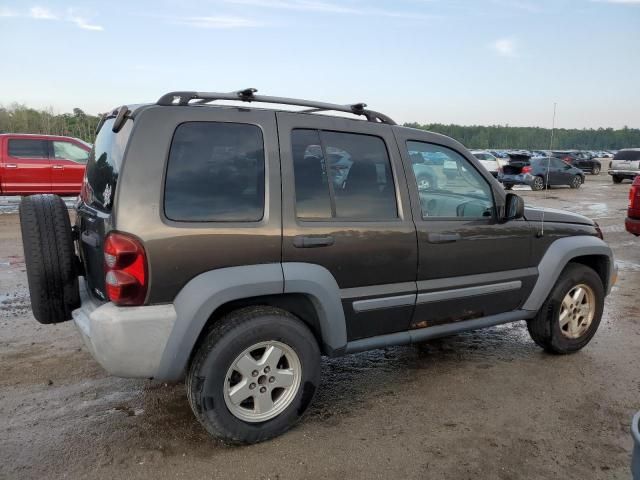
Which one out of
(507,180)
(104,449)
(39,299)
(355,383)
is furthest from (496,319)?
(507,180)

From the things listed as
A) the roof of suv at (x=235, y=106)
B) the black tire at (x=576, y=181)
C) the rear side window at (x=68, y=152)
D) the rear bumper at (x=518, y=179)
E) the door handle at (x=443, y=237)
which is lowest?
the black tire at (x=576, y=181)

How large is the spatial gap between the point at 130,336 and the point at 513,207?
2.74 m

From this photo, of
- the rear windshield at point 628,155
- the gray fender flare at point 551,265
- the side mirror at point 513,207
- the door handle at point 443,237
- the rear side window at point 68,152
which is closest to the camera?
the door handle at point 443,237

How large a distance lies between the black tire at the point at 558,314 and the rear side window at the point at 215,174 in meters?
2.63

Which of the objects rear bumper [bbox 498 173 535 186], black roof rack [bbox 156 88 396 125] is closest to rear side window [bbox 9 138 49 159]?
black roof rack [bbox 156 88 396 125]

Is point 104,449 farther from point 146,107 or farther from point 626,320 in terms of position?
point 626,320

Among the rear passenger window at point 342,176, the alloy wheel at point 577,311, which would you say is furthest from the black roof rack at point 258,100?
the alloy wheel at point 577,311

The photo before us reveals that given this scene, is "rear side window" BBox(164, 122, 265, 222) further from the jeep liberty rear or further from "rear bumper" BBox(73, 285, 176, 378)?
"rear bumper" BBox(73, 285, 176, 378)

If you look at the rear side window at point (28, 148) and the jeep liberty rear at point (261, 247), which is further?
the rear side window at point (28, 148)

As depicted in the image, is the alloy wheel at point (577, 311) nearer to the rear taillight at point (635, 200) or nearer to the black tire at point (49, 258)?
the black tire at point (49, 258)

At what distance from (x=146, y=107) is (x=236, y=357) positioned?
4.68 ft

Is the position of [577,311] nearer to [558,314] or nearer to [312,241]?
[558,314]

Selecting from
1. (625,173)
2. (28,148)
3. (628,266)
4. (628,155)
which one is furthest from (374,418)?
(628,155)

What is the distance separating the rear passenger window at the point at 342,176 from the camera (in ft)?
10.1
